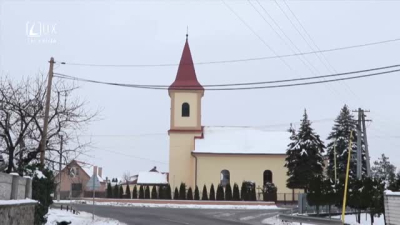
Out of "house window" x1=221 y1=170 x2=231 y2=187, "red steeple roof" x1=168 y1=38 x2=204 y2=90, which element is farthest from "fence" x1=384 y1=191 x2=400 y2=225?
"red steeple roof" x1=168 y1=38 x2=204 y2=90

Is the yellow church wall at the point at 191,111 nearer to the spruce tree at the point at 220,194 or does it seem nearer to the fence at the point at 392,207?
the spruce tree at the point at 220,194

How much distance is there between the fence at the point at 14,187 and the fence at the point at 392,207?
1417 centimetres

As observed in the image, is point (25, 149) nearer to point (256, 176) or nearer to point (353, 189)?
point (353, 189)

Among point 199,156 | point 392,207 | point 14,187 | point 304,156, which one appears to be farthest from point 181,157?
point 14,187

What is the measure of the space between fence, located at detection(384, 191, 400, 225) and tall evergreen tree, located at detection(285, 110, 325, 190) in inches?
1272

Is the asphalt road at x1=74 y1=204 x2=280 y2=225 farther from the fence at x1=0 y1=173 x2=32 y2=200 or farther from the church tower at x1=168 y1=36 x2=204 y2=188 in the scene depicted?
the church tower at x1=168 y1=36 x2=204 y2=188

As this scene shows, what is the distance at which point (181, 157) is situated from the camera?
62.8m

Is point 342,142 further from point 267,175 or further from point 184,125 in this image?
point 184,125

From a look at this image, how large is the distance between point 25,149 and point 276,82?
12.8 metres

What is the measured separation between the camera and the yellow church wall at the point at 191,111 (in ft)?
207

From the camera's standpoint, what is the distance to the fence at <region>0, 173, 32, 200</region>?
50.7ft

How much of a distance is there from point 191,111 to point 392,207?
43176mm

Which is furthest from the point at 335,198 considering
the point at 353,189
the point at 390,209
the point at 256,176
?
the point at 256,176

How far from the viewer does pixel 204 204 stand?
165 feet
